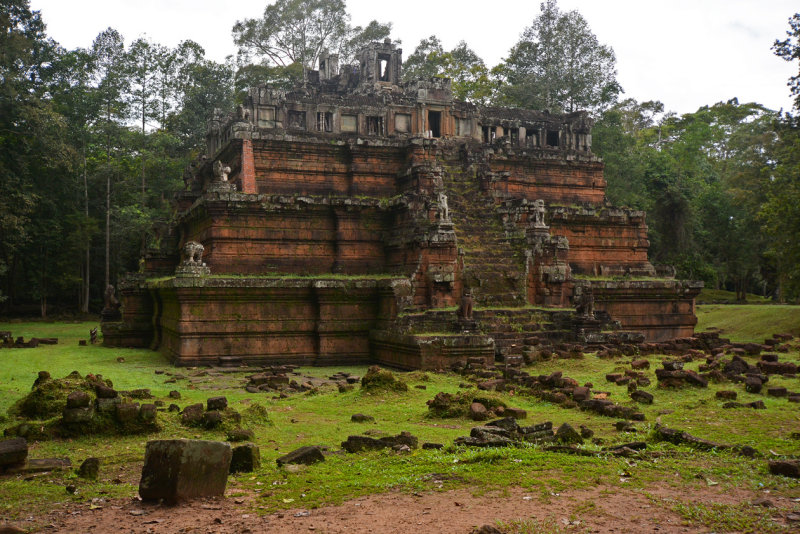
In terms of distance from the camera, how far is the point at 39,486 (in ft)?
19.7

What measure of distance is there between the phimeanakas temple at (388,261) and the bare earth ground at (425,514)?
349 inches

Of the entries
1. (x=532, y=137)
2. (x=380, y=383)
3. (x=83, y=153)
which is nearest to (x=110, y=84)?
(x=83, y=153)

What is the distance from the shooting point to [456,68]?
1906 inches

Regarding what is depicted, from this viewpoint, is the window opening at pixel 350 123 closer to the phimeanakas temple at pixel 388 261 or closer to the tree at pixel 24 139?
the phimeanakas temple at pixel 388 261

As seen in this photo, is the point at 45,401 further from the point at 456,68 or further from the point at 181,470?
the point at 456,68

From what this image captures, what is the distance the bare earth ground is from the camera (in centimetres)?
503

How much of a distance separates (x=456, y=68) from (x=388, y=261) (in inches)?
1298

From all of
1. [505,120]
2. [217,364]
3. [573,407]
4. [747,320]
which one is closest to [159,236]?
[217,364]

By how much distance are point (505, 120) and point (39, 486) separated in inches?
1064

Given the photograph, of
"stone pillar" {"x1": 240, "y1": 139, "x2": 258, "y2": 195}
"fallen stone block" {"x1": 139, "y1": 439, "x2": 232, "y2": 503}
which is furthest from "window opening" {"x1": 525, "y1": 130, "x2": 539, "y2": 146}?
"fallen stone block" {"x1": 139, "y1": 439, "x2": 232, "y2": 503}

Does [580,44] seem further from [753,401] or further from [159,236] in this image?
[753,401]

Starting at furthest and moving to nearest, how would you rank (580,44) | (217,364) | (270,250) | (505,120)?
(580,44) → (505,120) → (270,250) → (217,364)

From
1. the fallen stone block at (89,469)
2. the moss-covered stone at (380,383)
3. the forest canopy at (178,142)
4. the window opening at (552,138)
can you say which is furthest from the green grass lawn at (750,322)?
the fallen stone block at (89,469)

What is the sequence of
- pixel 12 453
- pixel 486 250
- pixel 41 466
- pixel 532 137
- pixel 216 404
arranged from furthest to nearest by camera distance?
1. pixel 532 137
2. pixel 486 250
3. pixel 216 404
4. pixel 41 466
5. pixel 12 453
